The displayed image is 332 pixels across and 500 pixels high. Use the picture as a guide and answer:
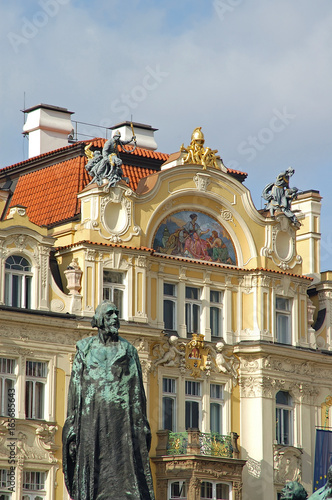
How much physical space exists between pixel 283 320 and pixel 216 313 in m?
2.58

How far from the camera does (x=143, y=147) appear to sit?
50562mm

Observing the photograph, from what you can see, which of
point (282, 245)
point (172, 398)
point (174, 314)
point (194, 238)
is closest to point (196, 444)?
point (172, 398)

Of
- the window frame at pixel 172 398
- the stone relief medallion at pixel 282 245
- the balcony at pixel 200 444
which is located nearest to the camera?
the balcony at pixel 200 444

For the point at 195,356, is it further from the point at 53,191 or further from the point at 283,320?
the point at 53,191

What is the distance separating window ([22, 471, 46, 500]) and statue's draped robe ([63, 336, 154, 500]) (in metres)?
23.6

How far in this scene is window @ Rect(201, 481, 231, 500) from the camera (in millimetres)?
42094

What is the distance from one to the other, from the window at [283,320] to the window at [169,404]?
4.47 meters

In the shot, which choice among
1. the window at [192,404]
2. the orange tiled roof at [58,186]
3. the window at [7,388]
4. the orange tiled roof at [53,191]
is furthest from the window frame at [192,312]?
the window at [7,388]

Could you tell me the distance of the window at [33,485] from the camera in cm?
3988

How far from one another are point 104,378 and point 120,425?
1.92 feet

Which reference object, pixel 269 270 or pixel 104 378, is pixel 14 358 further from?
pixel 104 378

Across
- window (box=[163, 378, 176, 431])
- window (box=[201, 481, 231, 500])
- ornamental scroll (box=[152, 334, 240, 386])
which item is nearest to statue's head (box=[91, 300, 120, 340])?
window (box=[201, 481, 231, 500])

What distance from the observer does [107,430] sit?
16.5 m

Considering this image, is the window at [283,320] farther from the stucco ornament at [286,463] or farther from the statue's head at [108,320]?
the statue's head at [108,320]
